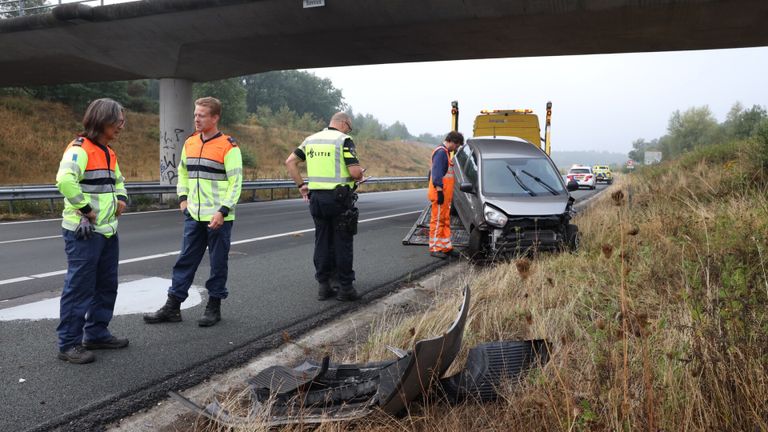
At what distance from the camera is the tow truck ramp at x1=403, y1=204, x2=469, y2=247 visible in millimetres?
9078

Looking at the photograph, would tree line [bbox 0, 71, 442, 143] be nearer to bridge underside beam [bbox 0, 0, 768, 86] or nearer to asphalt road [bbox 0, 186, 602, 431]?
bridge underside beam [bbox 0, 0, 768, 86]

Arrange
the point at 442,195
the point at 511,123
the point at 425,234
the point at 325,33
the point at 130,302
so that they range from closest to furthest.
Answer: the point at 130,302 < the point at 442,195 < the point at 425,234 < the point at 325,33 < the point at 511,123

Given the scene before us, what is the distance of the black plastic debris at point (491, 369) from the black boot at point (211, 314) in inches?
98.1

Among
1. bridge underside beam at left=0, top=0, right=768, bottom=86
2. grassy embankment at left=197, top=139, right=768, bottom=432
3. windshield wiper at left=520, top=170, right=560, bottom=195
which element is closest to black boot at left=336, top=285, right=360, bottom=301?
grassy embankment at left=197, top=139, right=768, bottom=432

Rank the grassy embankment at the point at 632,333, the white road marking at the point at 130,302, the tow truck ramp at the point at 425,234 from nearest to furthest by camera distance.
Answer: the grassy embankment at the point at 632,333
the white road marking at the point at 130,302
the tow truck ramp at the point at 425,234

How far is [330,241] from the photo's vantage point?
584 centimetres

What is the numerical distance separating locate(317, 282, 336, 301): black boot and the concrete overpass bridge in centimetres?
873

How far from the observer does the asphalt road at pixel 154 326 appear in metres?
3.22

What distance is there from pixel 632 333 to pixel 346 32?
516 inches

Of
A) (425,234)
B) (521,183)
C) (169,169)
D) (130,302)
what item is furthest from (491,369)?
(169,169)

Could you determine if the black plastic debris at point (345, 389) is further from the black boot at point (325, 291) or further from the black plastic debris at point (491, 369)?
the black boot at point (325, 291)

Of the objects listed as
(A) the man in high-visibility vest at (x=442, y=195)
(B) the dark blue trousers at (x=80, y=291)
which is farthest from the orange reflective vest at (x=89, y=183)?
(A) the man in high-visibility vest at (x=442, y=195)

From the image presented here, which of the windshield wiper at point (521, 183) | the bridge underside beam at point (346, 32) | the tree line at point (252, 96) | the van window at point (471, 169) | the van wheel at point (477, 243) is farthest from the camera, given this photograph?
the tree line at point (252, 96)

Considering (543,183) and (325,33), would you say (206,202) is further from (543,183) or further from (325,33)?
(325,33)
